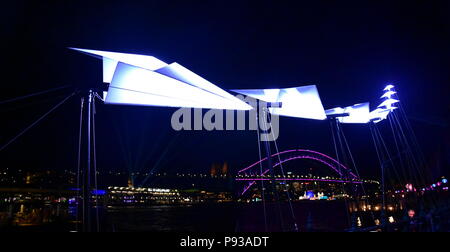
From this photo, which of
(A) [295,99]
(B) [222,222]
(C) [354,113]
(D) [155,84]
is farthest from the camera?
(B) [222,222]

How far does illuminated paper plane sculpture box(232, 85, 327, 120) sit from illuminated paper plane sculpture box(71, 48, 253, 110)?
64.7 inches

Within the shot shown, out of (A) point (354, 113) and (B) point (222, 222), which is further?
(B) point (222, 222)

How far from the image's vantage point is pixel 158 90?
306 inches

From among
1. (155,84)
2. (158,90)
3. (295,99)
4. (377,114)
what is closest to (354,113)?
(377,114)

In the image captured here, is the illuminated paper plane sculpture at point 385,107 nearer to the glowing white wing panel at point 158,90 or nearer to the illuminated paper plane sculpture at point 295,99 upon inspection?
the illuminated paper plane sculpture at point 295,99

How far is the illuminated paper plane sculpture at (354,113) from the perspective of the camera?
12.2m

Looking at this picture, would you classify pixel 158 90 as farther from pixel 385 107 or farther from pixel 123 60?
pixel 385 107

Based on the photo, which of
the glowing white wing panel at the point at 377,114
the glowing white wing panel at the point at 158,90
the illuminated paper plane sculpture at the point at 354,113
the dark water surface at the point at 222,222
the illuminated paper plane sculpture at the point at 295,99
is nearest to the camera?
the glowing white wing panel at the point at 158,90

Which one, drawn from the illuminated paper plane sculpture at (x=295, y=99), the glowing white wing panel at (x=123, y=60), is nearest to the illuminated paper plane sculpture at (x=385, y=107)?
Answer: the illuminated paper plane sculpture at (x=295, y=99)

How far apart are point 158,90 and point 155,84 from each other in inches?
8.2

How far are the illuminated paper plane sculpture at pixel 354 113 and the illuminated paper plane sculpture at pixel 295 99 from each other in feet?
3.91
